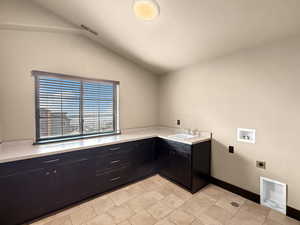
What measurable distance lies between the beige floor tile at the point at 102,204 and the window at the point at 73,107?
112 cm

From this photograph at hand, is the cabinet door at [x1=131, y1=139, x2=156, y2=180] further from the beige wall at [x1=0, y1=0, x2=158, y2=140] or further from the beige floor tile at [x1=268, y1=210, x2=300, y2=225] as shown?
the beige floor tile at [x1=268, y1=210, x2=300, y2=225]

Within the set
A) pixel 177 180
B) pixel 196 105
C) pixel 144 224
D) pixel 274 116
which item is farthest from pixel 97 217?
pixel 274 116

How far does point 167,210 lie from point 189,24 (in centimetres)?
256

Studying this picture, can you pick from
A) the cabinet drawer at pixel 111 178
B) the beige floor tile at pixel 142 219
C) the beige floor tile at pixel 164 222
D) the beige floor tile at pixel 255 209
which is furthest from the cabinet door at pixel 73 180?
the beige floor tile at pixel 255 209

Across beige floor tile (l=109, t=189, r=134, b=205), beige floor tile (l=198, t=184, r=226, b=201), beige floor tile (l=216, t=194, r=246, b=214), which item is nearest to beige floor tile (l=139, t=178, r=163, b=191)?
beige floor tile (l=109, t=189, r=134, b=205)

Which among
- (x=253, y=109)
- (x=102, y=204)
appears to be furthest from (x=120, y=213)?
(x=253, y=109)

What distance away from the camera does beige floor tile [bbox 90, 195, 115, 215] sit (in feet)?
6.02

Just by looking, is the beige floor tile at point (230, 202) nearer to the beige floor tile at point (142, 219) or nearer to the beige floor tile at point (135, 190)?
the beige floor tile at point (142, 219)

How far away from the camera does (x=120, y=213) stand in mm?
1787

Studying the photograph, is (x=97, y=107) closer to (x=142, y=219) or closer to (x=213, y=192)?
(x=142, y=219)

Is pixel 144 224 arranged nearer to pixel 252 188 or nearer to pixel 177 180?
pixel 177 180

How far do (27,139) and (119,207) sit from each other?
1.68 m

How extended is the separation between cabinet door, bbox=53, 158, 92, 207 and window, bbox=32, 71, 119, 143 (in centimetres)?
64

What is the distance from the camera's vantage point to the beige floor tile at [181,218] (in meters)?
1.66
